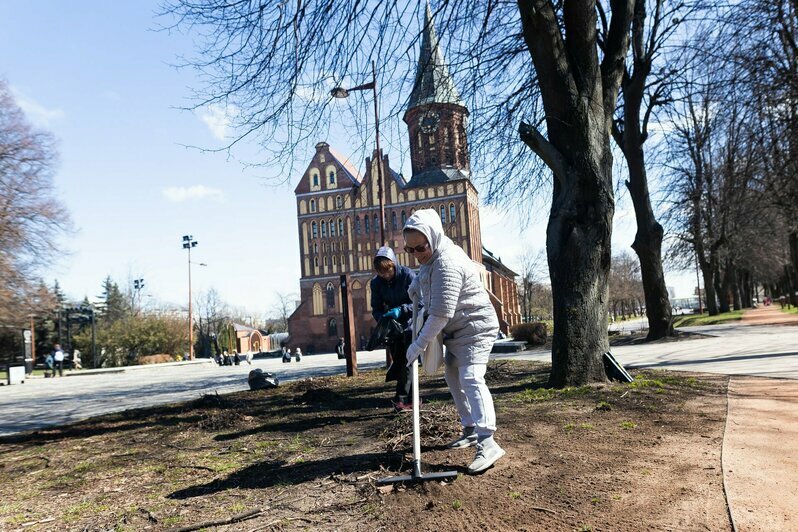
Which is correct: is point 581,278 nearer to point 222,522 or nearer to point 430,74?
point 430,74

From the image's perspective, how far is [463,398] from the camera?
4.05 m

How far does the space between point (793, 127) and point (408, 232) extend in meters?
11.0

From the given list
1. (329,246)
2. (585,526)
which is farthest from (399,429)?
(329,246)

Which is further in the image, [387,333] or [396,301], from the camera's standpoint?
[396,301]

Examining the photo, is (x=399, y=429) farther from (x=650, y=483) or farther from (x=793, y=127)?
(x=793, y=127)

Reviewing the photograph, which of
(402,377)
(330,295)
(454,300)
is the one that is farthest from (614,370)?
(330,295)

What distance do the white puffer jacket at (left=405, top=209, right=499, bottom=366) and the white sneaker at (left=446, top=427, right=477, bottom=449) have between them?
2.08 ft

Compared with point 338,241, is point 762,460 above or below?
below

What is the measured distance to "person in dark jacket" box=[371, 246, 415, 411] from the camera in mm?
5898

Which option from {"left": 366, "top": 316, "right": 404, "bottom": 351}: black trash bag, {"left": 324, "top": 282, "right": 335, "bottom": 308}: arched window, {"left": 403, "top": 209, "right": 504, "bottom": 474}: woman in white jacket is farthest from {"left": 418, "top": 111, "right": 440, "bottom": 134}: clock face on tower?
{"left": 324, "top": 282, "right": 335, "bottom": 308}: arched window

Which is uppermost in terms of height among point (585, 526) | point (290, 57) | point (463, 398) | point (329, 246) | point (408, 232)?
point (329, 246)

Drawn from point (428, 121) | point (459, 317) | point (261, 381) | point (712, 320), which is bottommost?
point (712, 320)

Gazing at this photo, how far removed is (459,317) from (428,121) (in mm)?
4993

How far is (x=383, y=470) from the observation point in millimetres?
3676
